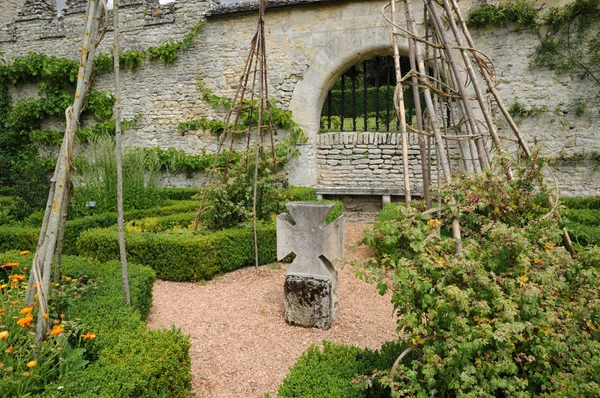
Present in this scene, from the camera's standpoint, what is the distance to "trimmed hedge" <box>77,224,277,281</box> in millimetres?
4930

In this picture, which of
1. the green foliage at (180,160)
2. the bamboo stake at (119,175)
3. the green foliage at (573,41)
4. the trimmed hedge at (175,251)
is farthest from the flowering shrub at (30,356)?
the green foliage at (573,41)

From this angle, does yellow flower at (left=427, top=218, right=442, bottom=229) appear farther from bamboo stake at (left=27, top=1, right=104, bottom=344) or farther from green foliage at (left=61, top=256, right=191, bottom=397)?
bamboo stake at (left=27, top=1, right=104, bottom=344)

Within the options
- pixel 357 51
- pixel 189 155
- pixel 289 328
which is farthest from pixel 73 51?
pixel 289 328

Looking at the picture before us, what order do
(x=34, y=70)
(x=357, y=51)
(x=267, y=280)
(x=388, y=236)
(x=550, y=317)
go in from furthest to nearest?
1. (x=34, y=70)
2. (x=357, y=51)
3. (x=267, y=280)
4. (x=388, y=236)
5. (x=550, y=317)

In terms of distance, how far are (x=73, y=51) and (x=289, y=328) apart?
398 inches

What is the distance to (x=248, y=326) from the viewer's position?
380 cm

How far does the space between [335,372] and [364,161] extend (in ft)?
21.9

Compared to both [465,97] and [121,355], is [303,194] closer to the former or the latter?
[465,97]

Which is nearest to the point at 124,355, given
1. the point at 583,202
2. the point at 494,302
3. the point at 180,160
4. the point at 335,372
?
the point at 335,372

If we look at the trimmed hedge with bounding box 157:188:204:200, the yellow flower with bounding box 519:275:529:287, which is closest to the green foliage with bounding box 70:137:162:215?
the trimmed hedge with bounding box 157:188:204:200

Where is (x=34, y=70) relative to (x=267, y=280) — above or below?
above

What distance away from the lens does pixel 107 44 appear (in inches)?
394

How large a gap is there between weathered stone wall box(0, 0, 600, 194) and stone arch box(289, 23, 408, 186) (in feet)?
0.07

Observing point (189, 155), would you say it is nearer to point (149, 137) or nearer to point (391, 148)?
point (149, 137)
